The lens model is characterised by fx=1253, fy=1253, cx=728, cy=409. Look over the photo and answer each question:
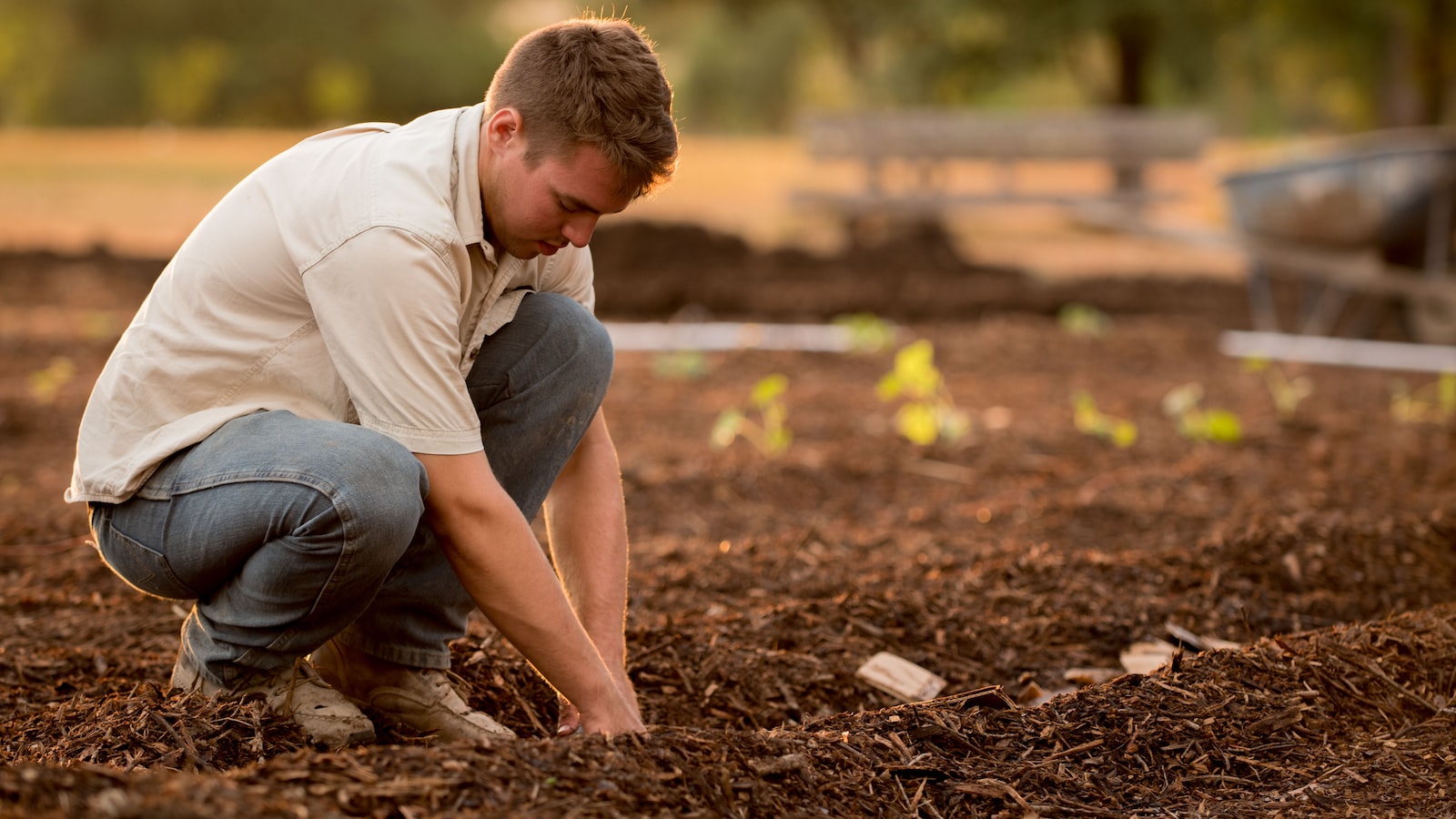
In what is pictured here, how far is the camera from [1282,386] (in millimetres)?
6051

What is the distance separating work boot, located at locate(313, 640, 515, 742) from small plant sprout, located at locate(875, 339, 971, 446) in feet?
8.36

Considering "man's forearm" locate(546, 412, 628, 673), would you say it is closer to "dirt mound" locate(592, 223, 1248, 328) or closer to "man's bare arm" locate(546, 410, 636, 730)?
"man's bare arm" locate(546, 410, 636, 730)

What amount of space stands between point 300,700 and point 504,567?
522 millimetres

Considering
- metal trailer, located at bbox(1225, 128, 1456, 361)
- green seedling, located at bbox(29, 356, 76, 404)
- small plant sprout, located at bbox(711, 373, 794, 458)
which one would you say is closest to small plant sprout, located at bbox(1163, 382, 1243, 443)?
small plant sprout, located at bbox(711, 373, 794, 458)

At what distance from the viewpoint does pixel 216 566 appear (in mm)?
1995

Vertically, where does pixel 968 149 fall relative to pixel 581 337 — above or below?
below

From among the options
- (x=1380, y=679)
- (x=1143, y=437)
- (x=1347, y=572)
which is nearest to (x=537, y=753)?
(x=1380, y=679)

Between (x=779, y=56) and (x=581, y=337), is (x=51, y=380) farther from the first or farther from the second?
(x=779, y=56)

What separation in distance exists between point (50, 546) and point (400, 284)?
2303 millimetres

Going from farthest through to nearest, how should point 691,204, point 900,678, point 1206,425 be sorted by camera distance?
point 691,204
point 1206,425
point 900,678

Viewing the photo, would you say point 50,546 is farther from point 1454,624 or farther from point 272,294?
point 1454,624

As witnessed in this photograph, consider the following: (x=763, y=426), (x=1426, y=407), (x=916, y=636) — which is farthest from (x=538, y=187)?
(x=1426, y=407)

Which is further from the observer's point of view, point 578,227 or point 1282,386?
point 1282,386

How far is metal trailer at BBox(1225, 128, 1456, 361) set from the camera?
7.46 meters
